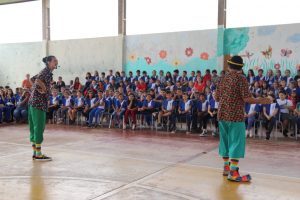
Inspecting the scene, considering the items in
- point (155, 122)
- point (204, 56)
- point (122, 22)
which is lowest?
point (155, 122)

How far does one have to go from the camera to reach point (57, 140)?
8.12 m

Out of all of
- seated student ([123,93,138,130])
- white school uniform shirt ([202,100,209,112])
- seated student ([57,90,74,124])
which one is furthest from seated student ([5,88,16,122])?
white school uniform shirt ([202,100,209,112])

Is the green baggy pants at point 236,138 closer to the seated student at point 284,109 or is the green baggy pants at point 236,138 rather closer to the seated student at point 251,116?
the seated student at point 251,116

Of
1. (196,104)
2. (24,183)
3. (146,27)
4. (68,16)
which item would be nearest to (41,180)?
(24,183)

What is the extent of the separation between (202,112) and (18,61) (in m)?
12.8

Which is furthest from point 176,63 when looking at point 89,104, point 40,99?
point 40,99

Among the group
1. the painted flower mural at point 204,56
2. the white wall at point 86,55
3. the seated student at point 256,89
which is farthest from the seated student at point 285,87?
the white wall at point 86,55

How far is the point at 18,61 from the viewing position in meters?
18.9

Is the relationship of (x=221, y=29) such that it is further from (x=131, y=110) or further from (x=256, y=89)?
(x=131, y=110)

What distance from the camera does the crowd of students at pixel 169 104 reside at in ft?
29.4

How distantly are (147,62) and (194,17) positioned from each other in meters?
2.68

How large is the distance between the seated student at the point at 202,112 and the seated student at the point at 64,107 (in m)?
4.49

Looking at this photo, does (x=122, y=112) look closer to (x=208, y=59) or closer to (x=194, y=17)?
(x=208, y=59)

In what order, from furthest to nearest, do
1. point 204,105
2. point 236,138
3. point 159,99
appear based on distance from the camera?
point 159,99 → point 204,105 → point 236,138
